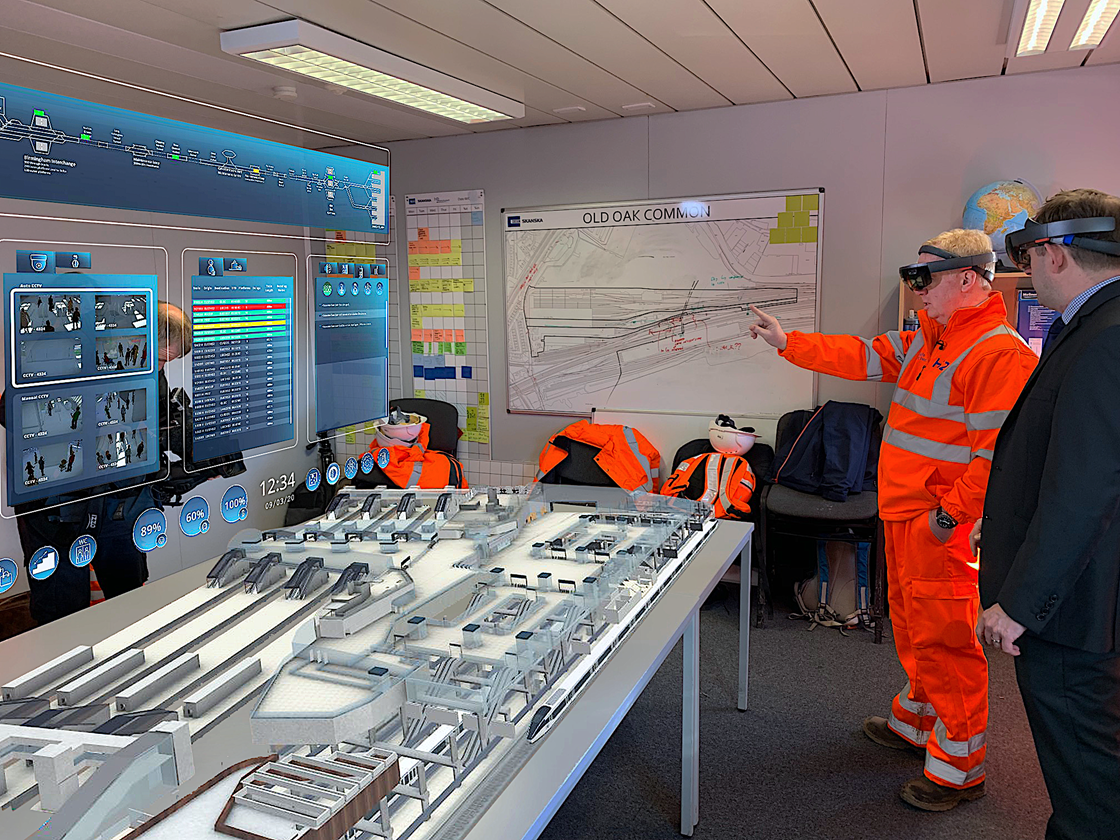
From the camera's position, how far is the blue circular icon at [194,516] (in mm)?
1533

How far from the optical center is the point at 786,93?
4328 millimetres

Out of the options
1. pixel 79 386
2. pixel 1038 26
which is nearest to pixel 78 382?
pixel 79 386

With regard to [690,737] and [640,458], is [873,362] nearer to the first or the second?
[690,737]

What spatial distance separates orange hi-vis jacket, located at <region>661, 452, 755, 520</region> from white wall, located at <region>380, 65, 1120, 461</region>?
2.23ft

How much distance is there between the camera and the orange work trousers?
266 cm

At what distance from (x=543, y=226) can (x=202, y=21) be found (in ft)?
8.45

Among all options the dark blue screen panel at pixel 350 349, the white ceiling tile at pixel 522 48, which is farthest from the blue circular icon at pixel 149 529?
the white ceiling tile at pixel 522 48

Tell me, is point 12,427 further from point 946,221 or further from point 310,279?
point 946,221

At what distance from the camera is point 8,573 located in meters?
1.24

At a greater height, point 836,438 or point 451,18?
point 451,18

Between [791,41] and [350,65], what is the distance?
1762mm

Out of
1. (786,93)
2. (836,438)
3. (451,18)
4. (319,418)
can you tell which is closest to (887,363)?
(836,438)

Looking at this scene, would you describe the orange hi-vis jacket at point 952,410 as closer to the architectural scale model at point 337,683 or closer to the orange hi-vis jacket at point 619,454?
the architectural scale model at point 337,683

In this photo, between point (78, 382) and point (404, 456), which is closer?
point (78, 382)
